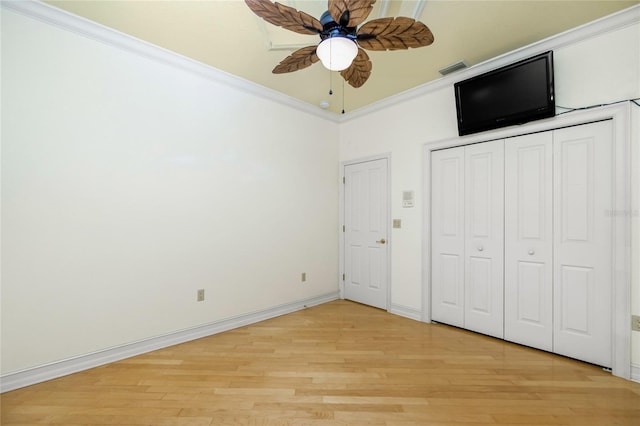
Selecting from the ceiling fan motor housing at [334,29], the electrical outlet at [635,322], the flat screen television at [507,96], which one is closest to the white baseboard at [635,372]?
the electrical outlet at [635,322]

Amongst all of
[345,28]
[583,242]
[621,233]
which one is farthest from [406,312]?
[345,28]

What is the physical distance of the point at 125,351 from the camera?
2527mm

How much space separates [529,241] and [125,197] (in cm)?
379

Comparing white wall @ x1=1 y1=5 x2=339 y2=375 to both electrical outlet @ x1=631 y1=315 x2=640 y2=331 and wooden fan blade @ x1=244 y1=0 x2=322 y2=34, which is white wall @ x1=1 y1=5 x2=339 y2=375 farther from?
electrical outlet @ x1=631 y1=315 x2=640 y2=331

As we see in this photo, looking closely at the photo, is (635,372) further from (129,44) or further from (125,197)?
(129,44)

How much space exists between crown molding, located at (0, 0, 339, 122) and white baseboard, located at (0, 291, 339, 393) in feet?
8.73

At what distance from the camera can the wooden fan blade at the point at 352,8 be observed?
4.83ft

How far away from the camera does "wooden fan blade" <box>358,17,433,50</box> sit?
1556 millimetres

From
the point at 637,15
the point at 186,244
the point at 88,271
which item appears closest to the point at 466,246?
the point at 637,15

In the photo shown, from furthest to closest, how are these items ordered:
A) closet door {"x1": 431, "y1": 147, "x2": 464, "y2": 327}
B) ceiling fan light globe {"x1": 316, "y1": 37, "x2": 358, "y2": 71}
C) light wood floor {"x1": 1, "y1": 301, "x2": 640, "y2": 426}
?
closet door {"x1": 431, "y1": 147, "x2": 464, "y2": 327} → light wood floor {"x1": 1, "y1": 301, "x2": 640, "y2": 426} → ceiling fan light globe {"x1": 316, "y1": 37, "x2": 358, "y2": 71}

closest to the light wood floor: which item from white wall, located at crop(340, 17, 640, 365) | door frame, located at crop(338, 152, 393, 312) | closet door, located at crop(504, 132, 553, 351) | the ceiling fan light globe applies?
closet door, located at crop(504, 132, 553, 351)

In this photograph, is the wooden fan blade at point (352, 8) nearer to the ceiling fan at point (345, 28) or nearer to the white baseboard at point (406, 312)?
the ceiling fan at point (345, 28)

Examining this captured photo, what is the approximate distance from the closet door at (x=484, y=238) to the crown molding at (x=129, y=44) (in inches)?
97.0

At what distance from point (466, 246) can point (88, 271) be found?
12.0ft
